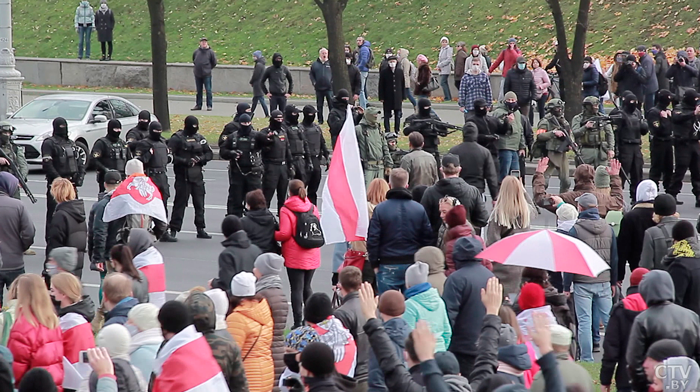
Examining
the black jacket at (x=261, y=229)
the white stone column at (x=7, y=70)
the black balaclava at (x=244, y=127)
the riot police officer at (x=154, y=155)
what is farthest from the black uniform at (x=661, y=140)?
the white stone column at (x=7, y=70)

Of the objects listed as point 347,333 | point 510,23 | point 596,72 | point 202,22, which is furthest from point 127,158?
point 202,22

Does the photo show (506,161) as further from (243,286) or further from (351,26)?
(351,26)

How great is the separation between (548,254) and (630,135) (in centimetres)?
1022

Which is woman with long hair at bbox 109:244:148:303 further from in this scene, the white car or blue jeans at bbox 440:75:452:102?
blue jeans at bbox 440:75:452:102

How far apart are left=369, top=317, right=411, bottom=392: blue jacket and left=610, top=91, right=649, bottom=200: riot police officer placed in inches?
451

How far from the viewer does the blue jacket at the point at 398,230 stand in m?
11.1

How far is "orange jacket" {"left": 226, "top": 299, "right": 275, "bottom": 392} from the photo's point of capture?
8320 mm

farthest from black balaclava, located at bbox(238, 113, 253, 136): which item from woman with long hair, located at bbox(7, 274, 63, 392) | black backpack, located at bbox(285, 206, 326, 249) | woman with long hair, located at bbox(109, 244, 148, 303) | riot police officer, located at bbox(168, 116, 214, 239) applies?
woman with long hair, located at bbox(7, 274, 63, 392)

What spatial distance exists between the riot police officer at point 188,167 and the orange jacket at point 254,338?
8.35 meters

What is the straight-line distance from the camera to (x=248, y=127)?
16781 mm

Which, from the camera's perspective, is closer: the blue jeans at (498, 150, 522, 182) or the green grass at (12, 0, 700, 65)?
the blue jeans at (498, 150, 522, 182)

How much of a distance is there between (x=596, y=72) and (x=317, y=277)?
14867 mm

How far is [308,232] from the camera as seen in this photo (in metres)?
11.8

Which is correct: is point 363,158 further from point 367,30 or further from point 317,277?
point 367,30
